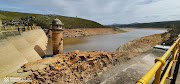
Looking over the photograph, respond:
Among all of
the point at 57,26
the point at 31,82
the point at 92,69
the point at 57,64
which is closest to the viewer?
the point at 31,82

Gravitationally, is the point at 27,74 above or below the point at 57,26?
below

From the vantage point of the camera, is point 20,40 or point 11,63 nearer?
point 11,63

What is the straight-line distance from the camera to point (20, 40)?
9.31 meters

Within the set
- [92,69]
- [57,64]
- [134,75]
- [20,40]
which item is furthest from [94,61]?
[20,40]

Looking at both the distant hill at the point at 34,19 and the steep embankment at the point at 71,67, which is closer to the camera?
the steep embankment at the point at 71,67

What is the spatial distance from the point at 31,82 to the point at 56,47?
5662 millimetres

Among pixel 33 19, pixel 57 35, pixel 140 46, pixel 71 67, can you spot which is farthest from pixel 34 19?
pixel 140 46

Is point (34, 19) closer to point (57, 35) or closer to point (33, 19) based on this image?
point (33, 19)

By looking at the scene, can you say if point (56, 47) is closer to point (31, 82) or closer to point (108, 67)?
point (31, 82)

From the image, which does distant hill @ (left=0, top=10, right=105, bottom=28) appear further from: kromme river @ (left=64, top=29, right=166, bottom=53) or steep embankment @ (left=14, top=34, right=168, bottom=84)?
steep embankment @ (left=14, top=34, right=168, bottom=84)

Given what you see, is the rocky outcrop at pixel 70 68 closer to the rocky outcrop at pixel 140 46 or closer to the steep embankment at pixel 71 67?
the steep embankment at pixel 71 67

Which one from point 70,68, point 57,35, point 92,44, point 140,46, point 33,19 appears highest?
point 33,19

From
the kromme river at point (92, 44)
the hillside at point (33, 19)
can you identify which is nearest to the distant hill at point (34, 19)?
the hillside at point (33, 19)

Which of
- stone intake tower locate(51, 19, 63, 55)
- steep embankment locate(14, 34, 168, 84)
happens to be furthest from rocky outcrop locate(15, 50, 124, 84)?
stone intake tower locate(51, 19, 63, 55)
